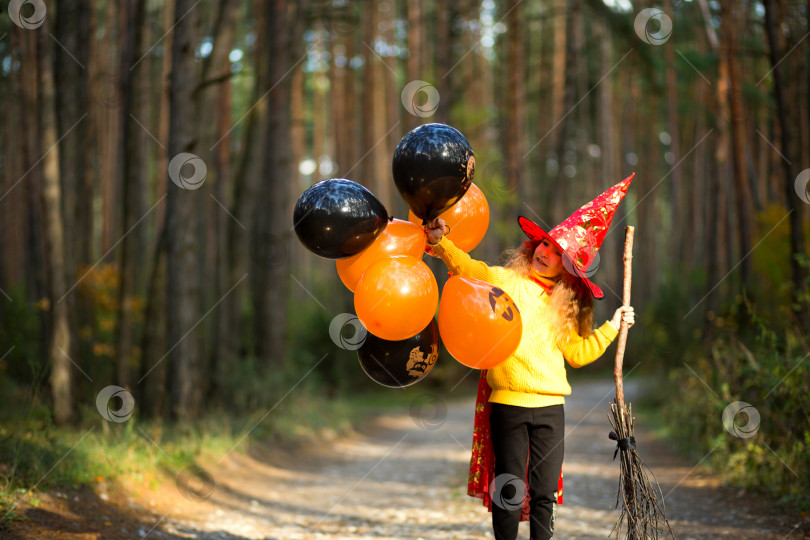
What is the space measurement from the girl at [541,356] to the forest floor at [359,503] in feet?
5.10

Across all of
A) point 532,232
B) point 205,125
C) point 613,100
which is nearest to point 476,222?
point 532,232

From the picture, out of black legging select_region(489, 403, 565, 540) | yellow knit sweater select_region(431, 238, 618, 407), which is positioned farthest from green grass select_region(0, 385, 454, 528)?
yellow knit sweater select_region(431, 238, 618, 407)

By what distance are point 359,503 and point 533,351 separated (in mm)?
3430

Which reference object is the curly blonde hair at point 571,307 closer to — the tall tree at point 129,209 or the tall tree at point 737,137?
the tall tree at point 129,209

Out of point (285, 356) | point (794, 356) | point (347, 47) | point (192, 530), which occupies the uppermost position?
point (347, 47)

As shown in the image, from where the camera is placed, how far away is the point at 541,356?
3703 mm

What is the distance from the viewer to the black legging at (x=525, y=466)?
144 inches

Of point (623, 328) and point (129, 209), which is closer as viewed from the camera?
point (623, 328)

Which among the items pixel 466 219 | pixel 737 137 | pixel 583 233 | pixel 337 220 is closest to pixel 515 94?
pixel 737 137

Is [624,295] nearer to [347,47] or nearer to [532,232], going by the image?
[532,232]

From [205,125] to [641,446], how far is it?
8.46m

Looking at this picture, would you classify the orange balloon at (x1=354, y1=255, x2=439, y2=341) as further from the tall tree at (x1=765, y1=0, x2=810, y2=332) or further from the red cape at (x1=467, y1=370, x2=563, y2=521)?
the tall tree at (x1=765, y1=0, x2=810, y2=332)

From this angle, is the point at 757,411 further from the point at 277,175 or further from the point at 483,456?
the point at 277,175

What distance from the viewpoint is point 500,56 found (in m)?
26.2
